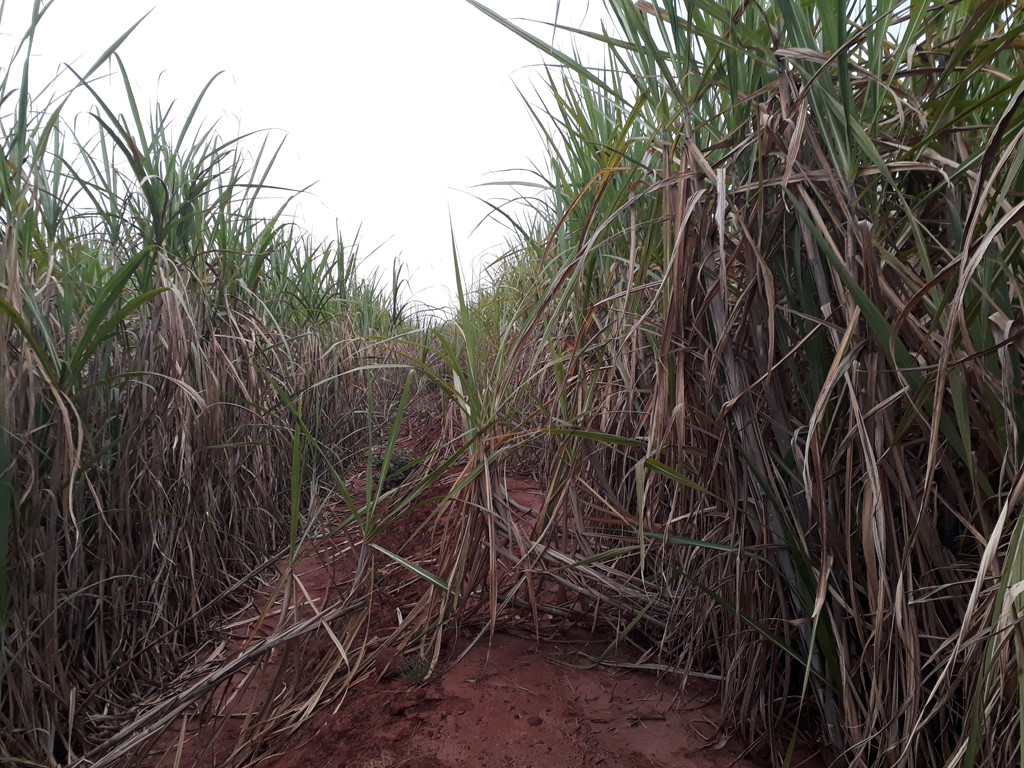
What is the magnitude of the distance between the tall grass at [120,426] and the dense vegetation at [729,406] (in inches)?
0.5

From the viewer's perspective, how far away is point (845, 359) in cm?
90

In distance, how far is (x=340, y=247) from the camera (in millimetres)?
3938

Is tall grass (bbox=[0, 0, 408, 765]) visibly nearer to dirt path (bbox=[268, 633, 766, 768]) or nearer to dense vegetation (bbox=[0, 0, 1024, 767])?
dense vegetation (bbox=[0, 0, 1024, 767])

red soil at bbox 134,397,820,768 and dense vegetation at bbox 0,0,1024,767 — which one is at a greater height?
dense vegetation at bbox 0,0,1024,767

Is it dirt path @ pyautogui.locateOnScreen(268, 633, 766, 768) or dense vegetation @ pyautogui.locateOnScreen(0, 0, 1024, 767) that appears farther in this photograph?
dirt path @ pyautogui.locateOnScreen(268, 633, 766, 768)

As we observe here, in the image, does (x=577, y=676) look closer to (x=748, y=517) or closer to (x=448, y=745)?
(x=448, y=745)

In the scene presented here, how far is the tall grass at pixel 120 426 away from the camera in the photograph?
1.30m

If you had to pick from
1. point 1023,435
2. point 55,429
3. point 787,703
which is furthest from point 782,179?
point 55,429

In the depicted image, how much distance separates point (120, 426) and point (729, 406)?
148cm

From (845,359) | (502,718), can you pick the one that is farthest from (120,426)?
(845,359)

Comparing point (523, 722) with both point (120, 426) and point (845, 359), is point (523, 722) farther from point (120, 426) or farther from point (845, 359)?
point (120, 426)

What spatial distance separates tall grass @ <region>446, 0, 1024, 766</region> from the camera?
2.80 ft

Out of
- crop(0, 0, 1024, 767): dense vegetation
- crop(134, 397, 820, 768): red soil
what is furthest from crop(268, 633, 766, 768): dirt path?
crop(0, 0, 1024, 767): dense vegetation

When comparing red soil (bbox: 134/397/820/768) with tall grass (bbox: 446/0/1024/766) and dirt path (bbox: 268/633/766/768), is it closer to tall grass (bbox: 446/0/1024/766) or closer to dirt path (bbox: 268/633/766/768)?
dirt path (bbox: 268/633/766/768)
